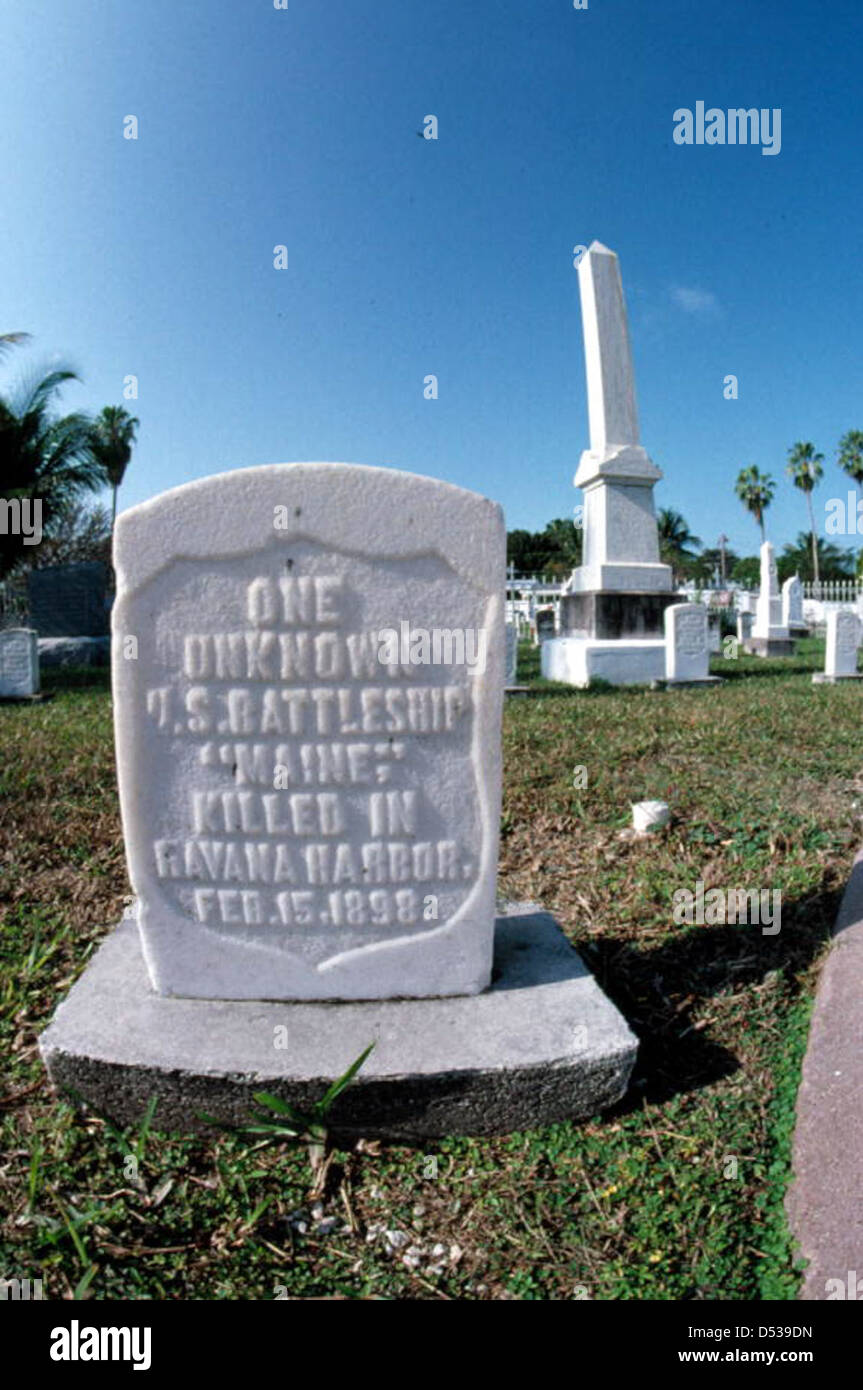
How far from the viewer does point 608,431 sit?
10.4m

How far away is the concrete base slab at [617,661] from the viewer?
9.80 metres

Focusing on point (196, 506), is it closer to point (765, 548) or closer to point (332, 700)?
point (332, 700)

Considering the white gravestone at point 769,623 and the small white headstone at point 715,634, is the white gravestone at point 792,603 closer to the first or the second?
the white gravestone at point 769,623

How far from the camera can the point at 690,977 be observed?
290 cm

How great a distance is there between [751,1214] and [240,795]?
1627 mm

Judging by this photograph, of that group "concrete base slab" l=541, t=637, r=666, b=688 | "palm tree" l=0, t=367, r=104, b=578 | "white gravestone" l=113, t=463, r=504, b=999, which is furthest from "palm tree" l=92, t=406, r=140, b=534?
"white gravestone" l=113, t=463, r=504, b=999

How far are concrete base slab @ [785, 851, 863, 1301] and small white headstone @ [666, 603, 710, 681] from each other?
7056 millimetres

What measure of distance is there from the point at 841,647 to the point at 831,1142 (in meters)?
9.35

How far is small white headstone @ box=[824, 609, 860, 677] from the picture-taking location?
34.1 ft

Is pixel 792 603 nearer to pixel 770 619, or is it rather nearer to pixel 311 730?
pixel 770 619

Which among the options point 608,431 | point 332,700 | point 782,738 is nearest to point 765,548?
point 608,431

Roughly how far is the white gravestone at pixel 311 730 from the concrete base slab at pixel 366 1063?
16 cm

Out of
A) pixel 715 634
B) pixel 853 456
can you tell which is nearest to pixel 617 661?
pixel 715 634

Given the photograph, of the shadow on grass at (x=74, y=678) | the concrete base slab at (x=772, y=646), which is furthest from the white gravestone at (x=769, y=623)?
the shadow on grass at (x=74, y=678)
